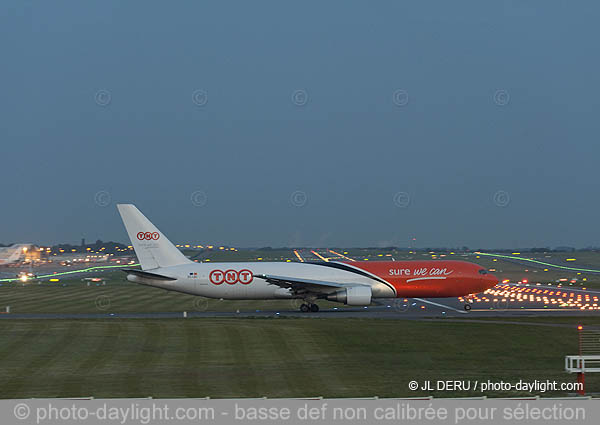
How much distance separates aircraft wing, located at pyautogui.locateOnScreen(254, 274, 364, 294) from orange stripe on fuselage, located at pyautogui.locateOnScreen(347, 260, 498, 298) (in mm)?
3237

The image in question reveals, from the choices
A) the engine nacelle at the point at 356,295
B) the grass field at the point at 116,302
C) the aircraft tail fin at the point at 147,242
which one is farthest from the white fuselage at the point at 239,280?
the grass field at the point at 116,302

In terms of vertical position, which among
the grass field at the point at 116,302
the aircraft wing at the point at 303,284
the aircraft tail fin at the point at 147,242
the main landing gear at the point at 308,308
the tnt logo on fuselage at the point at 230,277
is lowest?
the grass field at the point at 116,302

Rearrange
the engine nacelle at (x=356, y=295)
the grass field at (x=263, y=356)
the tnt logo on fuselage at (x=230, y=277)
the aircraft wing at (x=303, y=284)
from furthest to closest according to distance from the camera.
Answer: the tnt logo on fuselage at (x=230, y=277) → the aircraft wing at (x=303, y=284) → the engine nacelle at (x=356, y=295) → the grass field at (x=263, y=356)

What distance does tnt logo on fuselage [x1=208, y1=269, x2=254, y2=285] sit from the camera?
62531 millimetres

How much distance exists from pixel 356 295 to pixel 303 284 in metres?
4.49

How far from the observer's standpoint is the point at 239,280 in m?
62.8

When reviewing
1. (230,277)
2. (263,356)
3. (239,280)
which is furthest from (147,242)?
(263,356)

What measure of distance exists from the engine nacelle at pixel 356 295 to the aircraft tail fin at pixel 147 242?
1358cm

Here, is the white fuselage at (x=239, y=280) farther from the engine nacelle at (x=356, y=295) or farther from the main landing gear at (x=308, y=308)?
the engine nacelle at (x=356, y=295)

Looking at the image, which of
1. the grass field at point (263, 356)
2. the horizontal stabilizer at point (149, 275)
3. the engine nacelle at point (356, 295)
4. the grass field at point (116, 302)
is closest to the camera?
the grass field at point (263, 356)

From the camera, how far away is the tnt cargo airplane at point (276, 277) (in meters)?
62.4

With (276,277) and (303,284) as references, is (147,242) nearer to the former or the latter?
(276,277)

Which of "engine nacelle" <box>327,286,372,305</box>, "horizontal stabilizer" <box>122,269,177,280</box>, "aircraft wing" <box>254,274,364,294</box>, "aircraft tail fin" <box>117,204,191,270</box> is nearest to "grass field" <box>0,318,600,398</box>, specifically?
"engine nacelle" <box>327,286,372,305</box>
